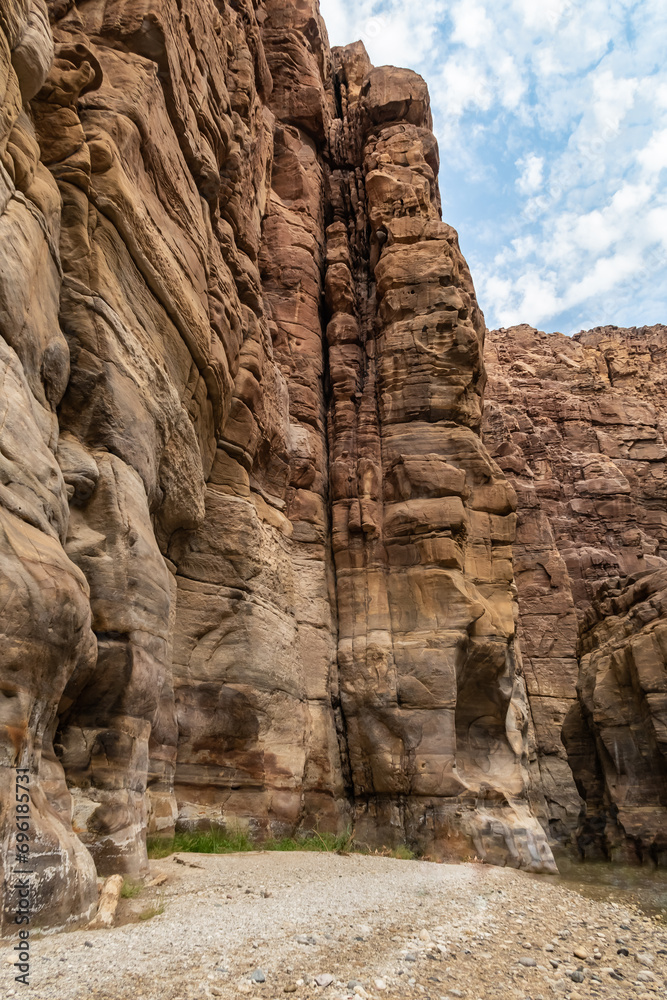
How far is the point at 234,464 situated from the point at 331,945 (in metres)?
9.51

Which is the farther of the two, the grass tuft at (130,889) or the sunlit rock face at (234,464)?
the sunlit rock face at (234,464)

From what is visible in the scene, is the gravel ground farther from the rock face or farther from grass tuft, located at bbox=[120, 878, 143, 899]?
the rock face

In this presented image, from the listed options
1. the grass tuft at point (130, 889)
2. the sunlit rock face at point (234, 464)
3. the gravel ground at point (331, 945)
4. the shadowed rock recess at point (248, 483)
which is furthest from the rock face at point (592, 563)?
the grass tuft at point (130, 889)

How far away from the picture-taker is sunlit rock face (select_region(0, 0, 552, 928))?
6480 mm

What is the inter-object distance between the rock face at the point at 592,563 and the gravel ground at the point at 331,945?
1318 centimetres

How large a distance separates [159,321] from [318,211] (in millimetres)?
13714

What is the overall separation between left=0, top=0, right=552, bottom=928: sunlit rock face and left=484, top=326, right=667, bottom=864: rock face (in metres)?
7.19

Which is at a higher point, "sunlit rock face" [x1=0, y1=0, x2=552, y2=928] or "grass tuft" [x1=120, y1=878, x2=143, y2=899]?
"sunlit rock face" [x1=0, y1=0, x2=552, y2=928]

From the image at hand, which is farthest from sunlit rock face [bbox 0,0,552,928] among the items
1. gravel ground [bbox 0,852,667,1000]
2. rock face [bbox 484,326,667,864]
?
rock face [bbox 484,326,667,864]

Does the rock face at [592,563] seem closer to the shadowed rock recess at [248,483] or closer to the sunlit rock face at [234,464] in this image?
the shadowed rock recess at [248,483]

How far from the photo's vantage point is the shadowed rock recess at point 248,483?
653cm

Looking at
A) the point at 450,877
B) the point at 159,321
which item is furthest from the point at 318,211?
the point at 450,877

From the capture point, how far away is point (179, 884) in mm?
6656

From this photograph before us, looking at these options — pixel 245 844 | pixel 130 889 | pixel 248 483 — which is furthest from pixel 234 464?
pixel 130 889
